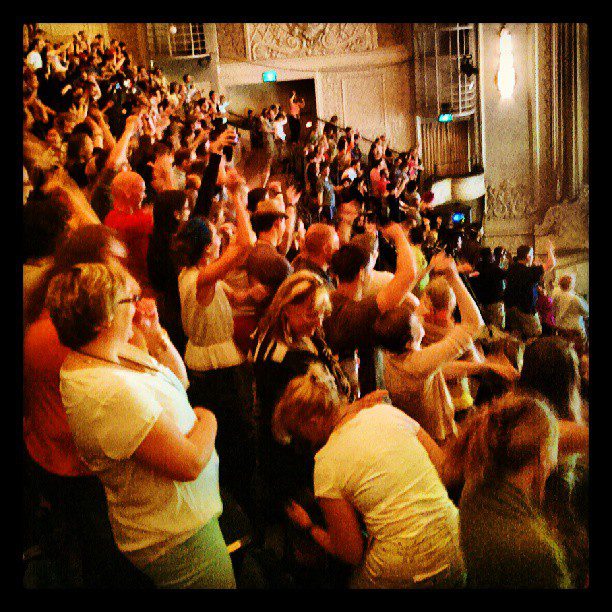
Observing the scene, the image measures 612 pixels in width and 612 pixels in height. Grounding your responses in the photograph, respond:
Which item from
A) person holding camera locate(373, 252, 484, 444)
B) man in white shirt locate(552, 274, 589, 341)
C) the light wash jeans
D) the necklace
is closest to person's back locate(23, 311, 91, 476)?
the necklace

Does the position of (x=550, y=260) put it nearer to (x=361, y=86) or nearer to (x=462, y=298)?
(x=462, y=298)

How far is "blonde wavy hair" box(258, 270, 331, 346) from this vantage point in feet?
6.57

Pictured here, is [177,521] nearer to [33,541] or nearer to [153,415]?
[153,415]

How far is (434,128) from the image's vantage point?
2646 millimetres

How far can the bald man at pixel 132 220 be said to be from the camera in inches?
104

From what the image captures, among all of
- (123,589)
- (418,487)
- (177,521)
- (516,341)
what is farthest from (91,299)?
(516,341)

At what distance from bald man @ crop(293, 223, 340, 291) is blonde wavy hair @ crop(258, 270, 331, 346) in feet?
1.74

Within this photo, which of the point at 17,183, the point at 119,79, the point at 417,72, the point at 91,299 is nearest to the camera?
the point at 91,299

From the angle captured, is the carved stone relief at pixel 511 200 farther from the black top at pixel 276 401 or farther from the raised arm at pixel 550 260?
the black top at pixel 276 401

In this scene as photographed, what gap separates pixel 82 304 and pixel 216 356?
0.95 meters

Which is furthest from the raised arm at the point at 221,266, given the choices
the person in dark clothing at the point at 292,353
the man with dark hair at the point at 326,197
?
the man with dark hair at the point at 326,197

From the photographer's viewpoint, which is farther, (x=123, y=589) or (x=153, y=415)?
(x=123, y=589)

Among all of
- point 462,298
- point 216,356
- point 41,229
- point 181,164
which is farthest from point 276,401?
point 181,164
